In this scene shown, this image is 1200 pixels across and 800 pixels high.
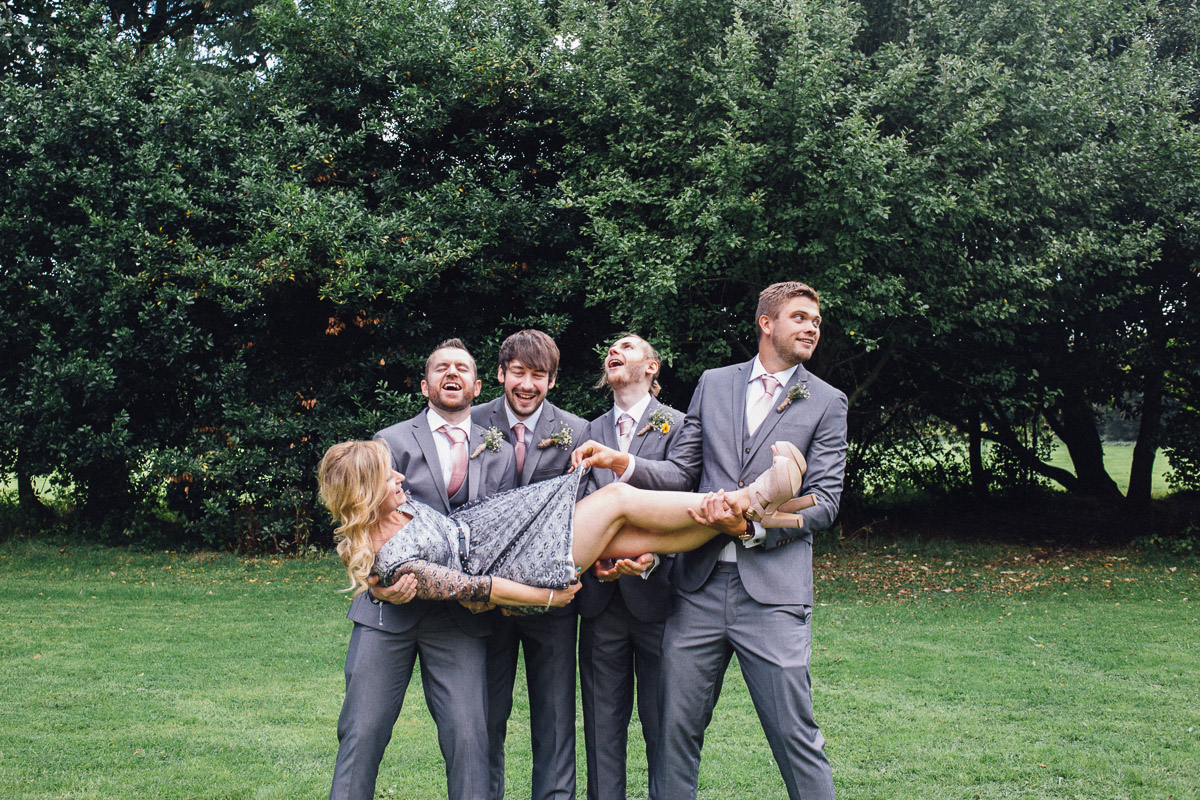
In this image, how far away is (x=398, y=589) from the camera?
3.54 m

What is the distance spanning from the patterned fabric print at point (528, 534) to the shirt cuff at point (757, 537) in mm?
747

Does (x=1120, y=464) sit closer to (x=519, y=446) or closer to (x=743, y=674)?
(x=743, y=674)

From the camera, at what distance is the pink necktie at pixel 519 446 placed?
4.36 metres

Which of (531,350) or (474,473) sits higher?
(531,350)

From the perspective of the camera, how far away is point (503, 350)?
14.3ft

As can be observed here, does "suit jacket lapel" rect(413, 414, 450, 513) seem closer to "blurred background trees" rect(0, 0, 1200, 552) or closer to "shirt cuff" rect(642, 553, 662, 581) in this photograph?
"shirt cuff" rect(642, 553, 662, 581)

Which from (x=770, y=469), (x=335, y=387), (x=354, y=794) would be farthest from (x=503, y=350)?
(x=335, y=387)

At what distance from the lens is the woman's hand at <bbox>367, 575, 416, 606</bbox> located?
354 cm

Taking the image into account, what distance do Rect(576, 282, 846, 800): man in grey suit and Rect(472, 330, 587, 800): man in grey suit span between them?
470 millimetres

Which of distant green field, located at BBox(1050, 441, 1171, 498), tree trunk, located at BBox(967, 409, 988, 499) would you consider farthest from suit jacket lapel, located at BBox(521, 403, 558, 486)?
distant green field, located at BBox(1050, 441, 1171, 498)

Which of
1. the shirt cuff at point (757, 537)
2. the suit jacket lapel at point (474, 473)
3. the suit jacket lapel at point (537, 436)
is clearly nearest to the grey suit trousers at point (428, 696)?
the suit jacket lapel at point (474, 473)

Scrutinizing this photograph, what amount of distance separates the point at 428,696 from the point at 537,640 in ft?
1.84

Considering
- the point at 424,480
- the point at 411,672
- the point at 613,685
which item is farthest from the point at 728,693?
the point at 424,480

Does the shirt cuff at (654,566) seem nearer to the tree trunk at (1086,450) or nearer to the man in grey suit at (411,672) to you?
the man in grey suit at (411,672)
